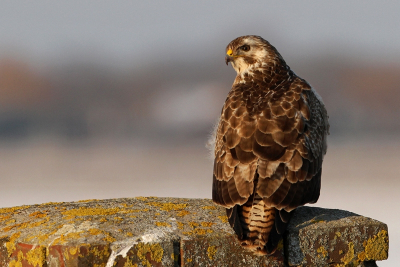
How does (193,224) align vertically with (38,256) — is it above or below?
above

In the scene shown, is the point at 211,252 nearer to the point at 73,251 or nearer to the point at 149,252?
the point at 149,252

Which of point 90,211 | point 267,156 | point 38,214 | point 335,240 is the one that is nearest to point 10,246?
point 38,214

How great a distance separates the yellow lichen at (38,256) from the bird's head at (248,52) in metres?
3.87

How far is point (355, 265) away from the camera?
484 centimetres

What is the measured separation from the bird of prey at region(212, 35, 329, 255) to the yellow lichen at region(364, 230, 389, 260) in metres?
0.68

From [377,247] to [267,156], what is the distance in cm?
133

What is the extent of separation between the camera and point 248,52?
23.4 feet

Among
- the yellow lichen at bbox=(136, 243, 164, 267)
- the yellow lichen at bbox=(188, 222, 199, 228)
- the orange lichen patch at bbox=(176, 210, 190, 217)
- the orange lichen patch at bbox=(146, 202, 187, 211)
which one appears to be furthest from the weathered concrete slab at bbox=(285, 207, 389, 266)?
the yellow lichen at bbox=(136, 243, 164, 267)

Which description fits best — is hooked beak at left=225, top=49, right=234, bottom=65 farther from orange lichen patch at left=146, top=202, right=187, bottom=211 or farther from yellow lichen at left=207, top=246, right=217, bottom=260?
yellow lichen at left=207, top=246, right=217, bottom=260

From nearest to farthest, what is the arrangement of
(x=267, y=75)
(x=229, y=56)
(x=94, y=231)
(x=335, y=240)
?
(x=94, y=231) < (x=335, y=240) < (x=267, y=75) < (x=229, y=56)

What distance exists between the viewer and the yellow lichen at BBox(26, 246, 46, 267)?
4.13 metres

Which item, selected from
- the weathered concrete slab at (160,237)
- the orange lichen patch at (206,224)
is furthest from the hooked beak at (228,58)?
the orange lichen patch at (206,224)

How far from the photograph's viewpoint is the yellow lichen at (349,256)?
15.6 ft

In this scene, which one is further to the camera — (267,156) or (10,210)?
(10,210)
